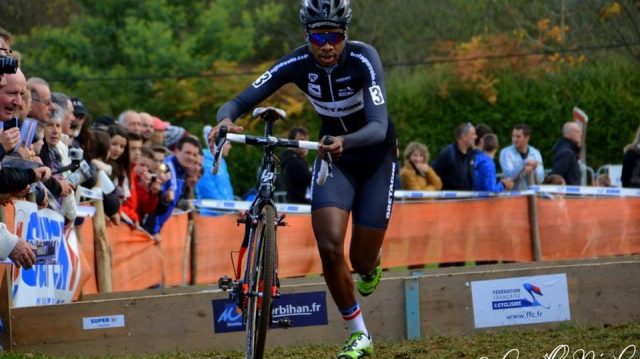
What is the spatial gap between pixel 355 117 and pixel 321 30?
0.72 m

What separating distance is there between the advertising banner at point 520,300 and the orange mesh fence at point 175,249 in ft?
14.8

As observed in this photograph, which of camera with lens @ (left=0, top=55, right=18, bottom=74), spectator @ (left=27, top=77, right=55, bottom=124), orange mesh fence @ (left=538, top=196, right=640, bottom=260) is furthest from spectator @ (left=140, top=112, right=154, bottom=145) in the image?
camera with lens @ (left=0, top=55, right=18, bottom=74)

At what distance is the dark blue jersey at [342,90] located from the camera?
8.44 metres

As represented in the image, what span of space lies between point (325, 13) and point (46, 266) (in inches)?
126

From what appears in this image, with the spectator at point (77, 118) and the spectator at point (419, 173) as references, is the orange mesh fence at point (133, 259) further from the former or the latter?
the spectator at point (419, 173)

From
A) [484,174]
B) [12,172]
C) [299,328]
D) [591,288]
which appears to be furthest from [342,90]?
[484,174]

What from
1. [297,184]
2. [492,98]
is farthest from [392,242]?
[492,98]

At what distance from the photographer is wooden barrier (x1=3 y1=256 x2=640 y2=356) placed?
30.2ft

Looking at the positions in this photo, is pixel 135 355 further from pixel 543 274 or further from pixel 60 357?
pixel 543 274

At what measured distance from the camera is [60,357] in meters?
9.02

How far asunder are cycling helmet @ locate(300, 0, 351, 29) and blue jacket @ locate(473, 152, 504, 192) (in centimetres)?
879

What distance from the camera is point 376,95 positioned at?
842 cm

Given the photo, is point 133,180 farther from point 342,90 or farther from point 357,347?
point 357,347

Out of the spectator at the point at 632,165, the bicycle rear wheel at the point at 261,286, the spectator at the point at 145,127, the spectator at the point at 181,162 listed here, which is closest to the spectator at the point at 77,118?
the spectator at the point at 145,127
